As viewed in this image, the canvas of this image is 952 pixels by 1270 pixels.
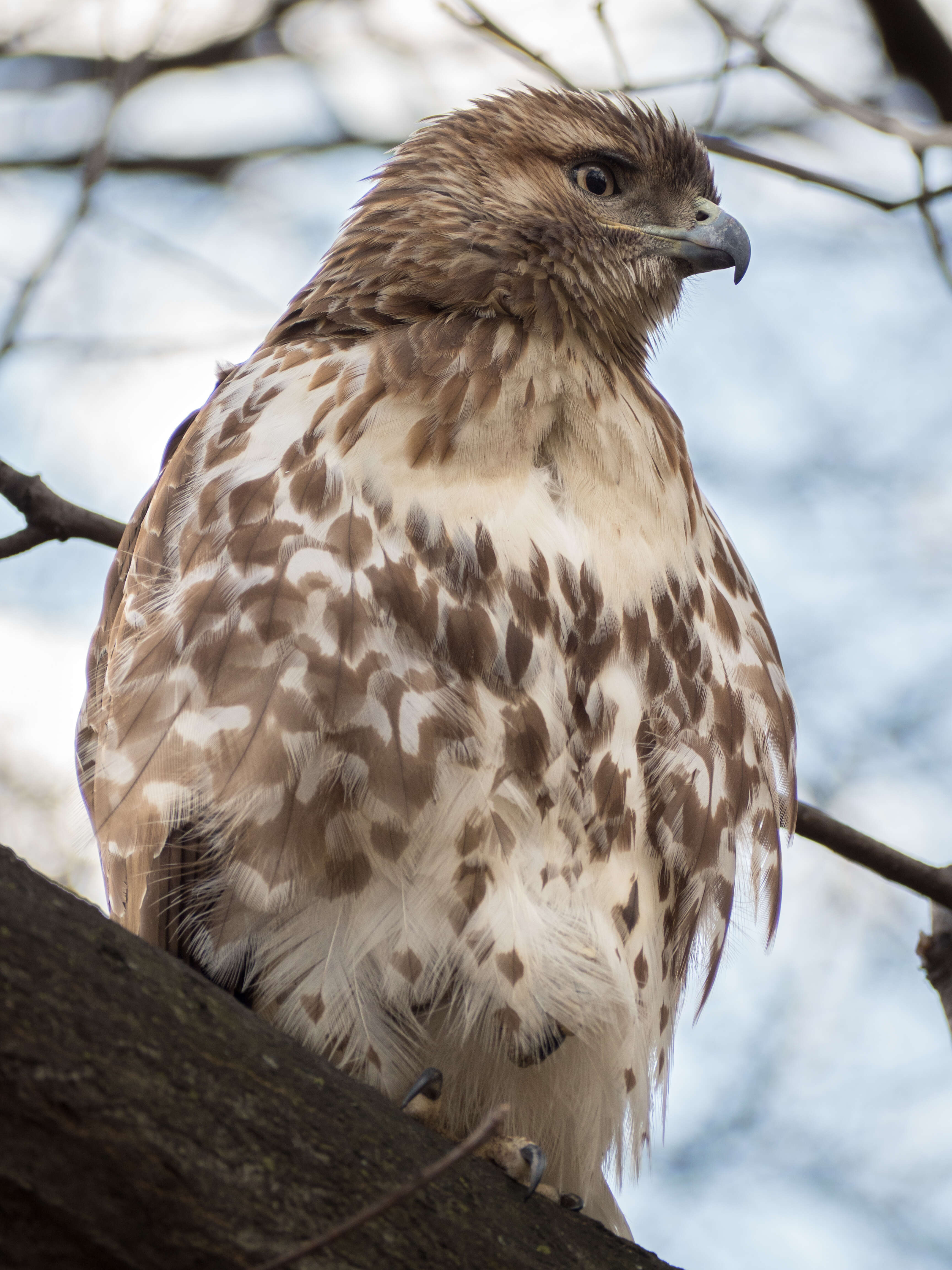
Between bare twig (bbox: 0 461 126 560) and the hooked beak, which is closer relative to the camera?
bare twig (bbox: 0 461 126 560)

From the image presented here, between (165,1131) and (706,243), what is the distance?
2664 millimetres

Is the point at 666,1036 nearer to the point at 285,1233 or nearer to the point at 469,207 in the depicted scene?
the point at 285,1233

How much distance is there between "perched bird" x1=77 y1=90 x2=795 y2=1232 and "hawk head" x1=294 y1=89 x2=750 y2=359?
0.01 m

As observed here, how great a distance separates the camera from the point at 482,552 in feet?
9.29

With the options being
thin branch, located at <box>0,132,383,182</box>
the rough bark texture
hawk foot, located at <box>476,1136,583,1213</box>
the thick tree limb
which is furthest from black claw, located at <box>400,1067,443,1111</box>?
thin branch, located at <box>0,132,383,182</box>

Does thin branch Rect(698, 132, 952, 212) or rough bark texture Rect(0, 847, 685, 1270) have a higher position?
thin branch Rect(698, 132, 952, 212)

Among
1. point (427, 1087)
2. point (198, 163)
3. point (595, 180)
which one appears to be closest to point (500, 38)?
point (595, 180)

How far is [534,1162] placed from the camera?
242 cm

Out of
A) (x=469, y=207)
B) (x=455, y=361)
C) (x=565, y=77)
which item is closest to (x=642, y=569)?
(x=455, y=361)

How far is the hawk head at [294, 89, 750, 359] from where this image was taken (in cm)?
328

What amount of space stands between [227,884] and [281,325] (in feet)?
4.85

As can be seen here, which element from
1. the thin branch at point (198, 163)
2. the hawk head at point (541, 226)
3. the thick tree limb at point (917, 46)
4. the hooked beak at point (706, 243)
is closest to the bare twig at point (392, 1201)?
the hawk head at point (541, 226)

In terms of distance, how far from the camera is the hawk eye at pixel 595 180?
11.8 ft

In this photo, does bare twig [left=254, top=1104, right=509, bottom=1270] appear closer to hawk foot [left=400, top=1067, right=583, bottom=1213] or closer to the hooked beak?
hawk foot [left=400, top=1067, right=583, bottom=1213]
